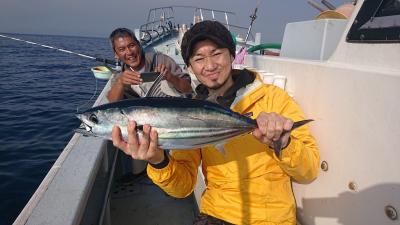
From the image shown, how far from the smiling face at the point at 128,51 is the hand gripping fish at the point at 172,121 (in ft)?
9.58

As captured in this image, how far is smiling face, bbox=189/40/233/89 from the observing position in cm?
233

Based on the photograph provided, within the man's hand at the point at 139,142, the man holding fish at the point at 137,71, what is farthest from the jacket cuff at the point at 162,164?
the man holding fish at the point at 137,71

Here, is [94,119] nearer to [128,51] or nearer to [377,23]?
[377,23]

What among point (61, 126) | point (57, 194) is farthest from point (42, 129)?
point (57, 194)

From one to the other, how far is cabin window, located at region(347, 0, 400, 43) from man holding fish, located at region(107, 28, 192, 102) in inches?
95.7

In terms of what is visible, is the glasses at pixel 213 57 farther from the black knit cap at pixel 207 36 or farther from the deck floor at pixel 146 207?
the deck floor at pixel 146 207

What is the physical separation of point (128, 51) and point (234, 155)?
3.03 meters

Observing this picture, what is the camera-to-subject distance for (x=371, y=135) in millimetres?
1641

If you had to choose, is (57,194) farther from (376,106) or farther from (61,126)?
(61,126)

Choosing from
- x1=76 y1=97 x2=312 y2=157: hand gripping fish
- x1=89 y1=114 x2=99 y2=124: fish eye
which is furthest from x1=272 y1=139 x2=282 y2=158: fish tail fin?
x1=89 y1=114 x2=99 y2=124: fish eye

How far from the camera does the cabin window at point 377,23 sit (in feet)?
5.64

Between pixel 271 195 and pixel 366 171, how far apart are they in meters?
0.65

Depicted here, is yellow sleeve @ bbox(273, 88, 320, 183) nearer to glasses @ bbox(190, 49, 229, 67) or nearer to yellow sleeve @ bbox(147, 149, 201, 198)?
glasses @ bbox(190, 49, 229, 67)

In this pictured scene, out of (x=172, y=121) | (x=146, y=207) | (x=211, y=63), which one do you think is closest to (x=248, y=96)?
(x=211, y=63)
